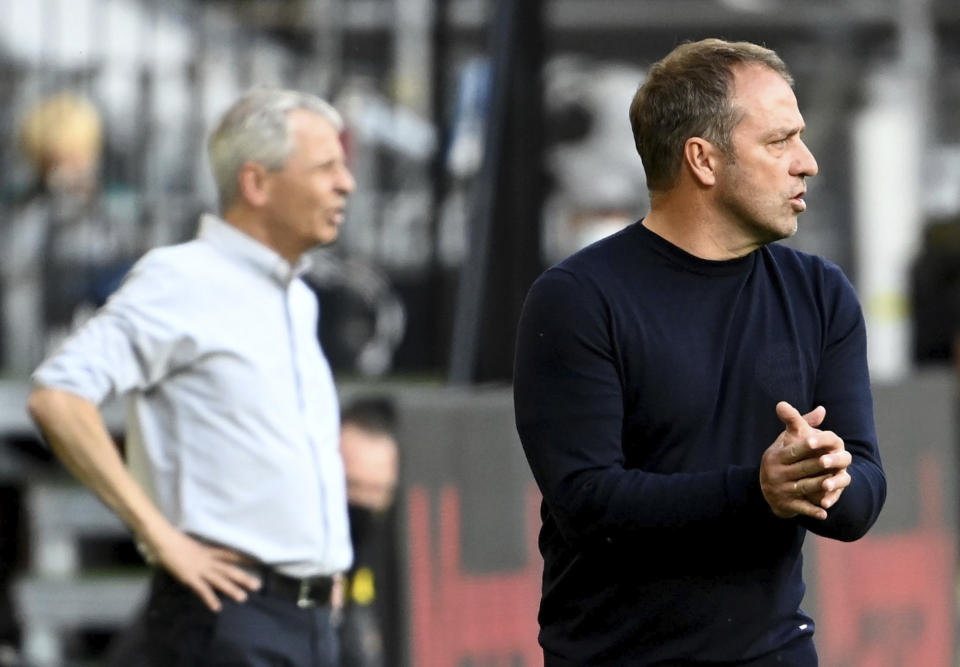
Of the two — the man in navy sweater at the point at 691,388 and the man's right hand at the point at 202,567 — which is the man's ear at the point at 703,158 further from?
the man's right hand at the point at 202,567

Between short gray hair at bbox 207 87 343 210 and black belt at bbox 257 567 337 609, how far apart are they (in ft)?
3.17

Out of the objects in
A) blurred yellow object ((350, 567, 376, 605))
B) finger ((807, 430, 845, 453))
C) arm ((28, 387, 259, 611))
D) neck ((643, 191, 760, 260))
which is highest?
neck ((643, 191, 760, 260))

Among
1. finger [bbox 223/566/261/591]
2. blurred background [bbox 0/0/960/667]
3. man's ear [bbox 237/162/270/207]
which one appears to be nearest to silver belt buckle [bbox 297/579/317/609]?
finger [bbox 223/566/261/591]

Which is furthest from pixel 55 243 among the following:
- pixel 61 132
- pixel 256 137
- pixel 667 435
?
pixel 667 435

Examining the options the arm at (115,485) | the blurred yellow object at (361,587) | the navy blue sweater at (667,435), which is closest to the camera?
the navy blue sweater at (667,435)

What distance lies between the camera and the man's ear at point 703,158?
3527 millimetres

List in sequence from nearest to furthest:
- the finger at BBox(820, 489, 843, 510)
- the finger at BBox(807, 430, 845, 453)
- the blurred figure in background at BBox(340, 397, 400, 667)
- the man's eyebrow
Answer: the finger at BBox(807, 430, 845, 453) → the finger at BBox(820, 489, 843, 510) → the man's eyebrow → the blurred figure in background at BBox(340, 397, 400, 667)

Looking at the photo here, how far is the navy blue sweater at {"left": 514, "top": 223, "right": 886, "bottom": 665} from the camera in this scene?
3.41m

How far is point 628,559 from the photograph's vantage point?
3480 millimetres

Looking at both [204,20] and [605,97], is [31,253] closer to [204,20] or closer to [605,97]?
[204,20]

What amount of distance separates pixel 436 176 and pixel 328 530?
385cm

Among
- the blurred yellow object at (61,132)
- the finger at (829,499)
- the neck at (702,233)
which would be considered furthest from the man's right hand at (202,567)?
the blurred yellow object at (61,132)

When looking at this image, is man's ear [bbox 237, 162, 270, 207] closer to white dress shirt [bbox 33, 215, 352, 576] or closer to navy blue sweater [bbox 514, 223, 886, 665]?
white dress shirt [bbox 33, 215, 352, 576]

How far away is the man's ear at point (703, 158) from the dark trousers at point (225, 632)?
5.46 ft
